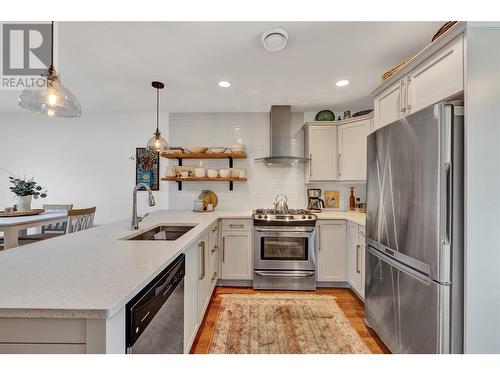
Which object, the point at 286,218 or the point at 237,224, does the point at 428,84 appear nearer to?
the point at 286,218

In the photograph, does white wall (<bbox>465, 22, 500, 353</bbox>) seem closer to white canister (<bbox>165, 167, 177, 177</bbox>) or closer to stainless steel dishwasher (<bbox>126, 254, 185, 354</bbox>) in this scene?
stainless steel dishwasher (<bbox>126, 254, 185, 354</bbox>)

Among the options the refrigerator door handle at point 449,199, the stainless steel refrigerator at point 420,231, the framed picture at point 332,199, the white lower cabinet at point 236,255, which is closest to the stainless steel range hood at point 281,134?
the framed picture at point 332,199

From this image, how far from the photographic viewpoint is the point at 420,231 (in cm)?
132

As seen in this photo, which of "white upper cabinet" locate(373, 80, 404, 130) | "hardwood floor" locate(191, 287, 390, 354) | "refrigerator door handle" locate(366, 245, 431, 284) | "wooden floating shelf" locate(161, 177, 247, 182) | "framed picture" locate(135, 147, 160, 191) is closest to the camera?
"refrigerator door handle" locate(366, 245, 431, 284)

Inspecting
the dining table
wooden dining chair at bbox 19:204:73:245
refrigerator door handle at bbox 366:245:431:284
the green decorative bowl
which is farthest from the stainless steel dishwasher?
wooden dining chair at bbox 19:204:73:245

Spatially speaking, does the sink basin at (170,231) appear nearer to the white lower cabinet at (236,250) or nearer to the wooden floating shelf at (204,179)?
the white lower cabinet at (236,250)

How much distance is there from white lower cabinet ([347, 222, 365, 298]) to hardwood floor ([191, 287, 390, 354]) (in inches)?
5.7

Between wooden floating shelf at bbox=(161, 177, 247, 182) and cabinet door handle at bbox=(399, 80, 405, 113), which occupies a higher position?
cabinet door handle at bbox=(399, 80, 405, 113)

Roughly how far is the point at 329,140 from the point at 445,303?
236 cm

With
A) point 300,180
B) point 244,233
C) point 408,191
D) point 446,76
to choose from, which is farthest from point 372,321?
point 300,180

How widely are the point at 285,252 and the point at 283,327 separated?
0.92 metres

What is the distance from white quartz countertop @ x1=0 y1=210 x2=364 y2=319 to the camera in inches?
26.6

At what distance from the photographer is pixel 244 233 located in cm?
290
